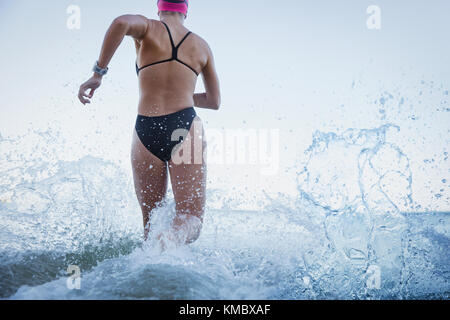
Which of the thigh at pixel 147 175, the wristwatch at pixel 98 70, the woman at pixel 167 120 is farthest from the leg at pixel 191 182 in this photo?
the wristwatch at pixel 98 70

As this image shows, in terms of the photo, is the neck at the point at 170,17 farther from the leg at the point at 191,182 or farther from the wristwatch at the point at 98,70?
the leg at the point at 191,182

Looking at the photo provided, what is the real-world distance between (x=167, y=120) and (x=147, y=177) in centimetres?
45

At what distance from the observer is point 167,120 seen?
7.53 feet

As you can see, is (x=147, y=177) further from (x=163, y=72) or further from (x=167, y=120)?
(x=163, y=72)

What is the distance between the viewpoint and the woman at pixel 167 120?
2230 millimetres

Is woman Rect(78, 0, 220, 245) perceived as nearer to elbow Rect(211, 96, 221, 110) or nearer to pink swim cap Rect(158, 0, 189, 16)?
pink swim cap Rect(158, 0, 189, 16)

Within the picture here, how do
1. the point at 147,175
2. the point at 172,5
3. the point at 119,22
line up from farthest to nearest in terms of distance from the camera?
the point at 172,5, the point at 147,175, the point at 119,22

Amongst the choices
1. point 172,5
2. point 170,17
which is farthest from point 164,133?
point 172,5

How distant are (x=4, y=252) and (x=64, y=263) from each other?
0.49 meters

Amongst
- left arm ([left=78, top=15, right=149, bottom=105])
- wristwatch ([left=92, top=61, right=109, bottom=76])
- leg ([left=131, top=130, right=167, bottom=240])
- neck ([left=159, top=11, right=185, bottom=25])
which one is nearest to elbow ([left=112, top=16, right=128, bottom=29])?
left arm ([left=78, top=15, right=149, bottom=105])

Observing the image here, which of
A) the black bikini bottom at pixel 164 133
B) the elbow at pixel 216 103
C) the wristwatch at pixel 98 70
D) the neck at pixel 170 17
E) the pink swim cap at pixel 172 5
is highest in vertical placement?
the pink swim cap at pixel 172 5

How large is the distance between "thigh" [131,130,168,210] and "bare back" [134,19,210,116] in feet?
0.96

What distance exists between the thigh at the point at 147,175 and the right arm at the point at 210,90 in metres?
0.74
